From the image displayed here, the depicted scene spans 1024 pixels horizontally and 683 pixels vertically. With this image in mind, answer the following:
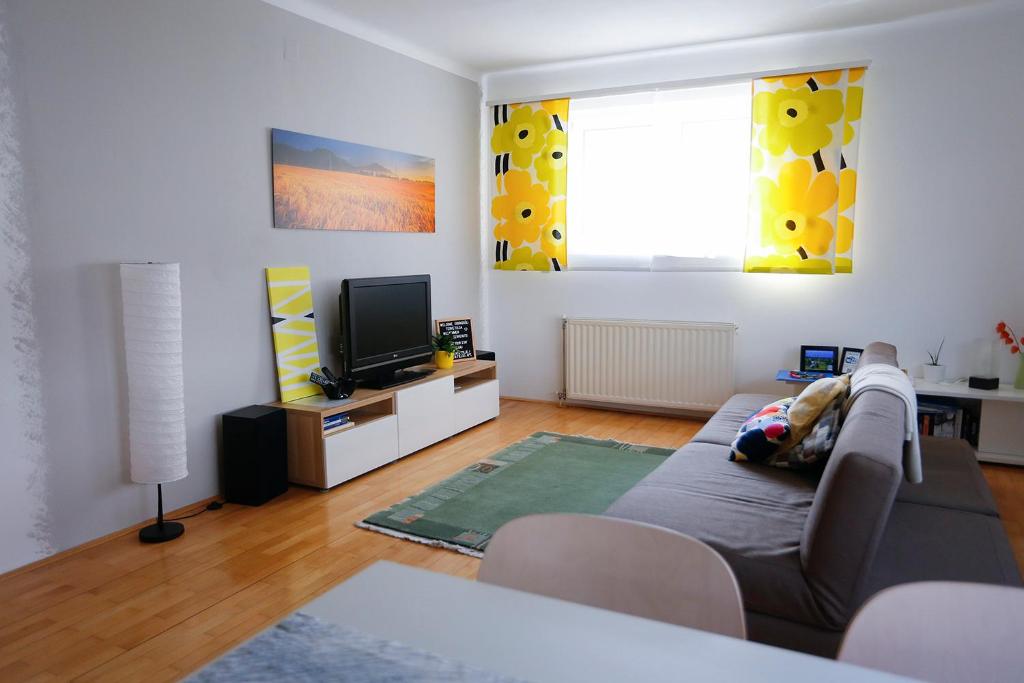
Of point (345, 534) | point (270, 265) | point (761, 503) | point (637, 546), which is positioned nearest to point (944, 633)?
point (637, 546)

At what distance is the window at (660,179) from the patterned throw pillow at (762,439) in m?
2.23

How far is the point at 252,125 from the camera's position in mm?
3777

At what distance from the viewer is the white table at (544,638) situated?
0.97 metres

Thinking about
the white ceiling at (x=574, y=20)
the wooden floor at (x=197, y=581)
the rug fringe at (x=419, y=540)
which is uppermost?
the white ceiling at (x=574, y=20)

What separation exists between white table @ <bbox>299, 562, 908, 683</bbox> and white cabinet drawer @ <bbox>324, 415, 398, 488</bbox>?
2614 millimetres

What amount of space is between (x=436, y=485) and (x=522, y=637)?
2859 mm

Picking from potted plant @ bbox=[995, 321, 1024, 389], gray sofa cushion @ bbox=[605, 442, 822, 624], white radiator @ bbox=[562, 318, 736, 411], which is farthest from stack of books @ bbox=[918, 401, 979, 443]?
gray sofa cushion @ bbox=[605, 442, 822, 624]

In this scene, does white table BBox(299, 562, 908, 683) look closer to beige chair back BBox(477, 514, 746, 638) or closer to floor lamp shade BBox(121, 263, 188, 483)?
beige chair back BBox(477, 514, 746, 638)

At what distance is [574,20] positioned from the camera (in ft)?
14.5

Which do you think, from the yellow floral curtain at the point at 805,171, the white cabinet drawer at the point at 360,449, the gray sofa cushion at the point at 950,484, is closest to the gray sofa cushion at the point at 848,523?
the gray sofa cushion at the point at 950,484

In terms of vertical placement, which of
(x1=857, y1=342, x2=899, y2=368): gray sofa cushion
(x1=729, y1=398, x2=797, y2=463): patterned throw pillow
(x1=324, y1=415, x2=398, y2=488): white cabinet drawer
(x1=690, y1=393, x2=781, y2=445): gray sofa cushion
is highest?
(x1=857, y1=342, x2=899, y2=368): gray sofa cushion

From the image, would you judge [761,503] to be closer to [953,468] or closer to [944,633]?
[953,468]

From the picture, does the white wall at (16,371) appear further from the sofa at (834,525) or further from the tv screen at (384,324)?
the sofa at (834,525)

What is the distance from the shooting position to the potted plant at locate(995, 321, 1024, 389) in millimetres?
4168
